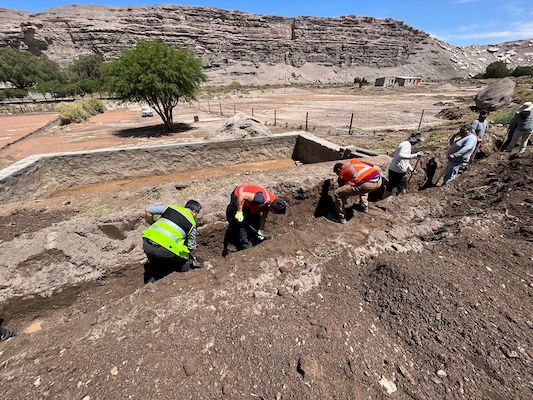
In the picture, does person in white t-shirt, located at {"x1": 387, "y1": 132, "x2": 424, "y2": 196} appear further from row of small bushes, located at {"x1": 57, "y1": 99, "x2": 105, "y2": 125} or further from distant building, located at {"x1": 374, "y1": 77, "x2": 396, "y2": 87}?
distant building, located at {"x1": 374, "y1": 77, "x2": 396, "y2": 87}

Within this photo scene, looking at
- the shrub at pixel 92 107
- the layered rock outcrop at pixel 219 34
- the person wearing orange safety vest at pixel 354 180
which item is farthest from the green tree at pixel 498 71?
the person wearing orange safety vest at pixel 354 180

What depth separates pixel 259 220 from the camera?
515cm

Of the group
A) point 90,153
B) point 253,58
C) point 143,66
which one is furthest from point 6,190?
point 253,58

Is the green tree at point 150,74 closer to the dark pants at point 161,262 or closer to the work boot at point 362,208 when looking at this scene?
the dark pants at point 161,262

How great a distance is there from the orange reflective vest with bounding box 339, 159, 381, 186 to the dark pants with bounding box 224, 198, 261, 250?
180cm

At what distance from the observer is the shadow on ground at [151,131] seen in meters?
15.1

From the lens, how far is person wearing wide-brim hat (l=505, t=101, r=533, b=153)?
6895 mm

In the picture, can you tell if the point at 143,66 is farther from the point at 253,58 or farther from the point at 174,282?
the point at 253,58

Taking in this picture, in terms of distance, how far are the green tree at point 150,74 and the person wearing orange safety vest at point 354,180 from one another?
12923 mm

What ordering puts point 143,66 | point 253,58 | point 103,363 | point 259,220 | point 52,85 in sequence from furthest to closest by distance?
1. point 253,58
2. point 52,85
3. point 143,66
4. point 259,220
5. point 103,363

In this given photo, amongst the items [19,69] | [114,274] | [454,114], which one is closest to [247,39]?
[19,69]

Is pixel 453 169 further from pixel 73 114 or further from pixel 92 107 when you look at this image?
pixel 92 107

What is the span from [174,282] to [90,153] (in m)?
6.90

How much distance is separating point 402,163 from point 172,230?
15.3 feet
